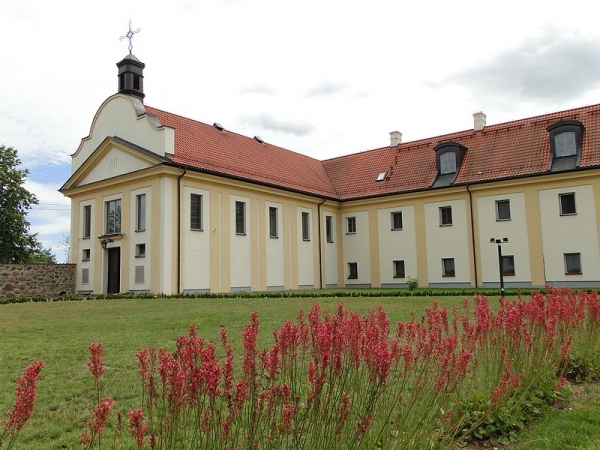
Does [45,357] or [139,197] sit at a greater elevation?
[139,197]

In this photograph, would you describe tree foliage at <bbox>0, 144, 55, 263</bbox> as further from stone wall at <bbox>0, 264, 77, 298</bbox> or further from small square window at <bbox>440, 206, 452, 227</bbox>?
small square window at <bbox>440, 206, 452, 227</bbox>

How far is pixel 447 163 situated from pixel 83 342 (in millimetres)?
24935

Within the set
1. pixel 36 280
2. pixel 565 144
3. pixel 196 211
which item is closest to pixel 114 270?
pixel 36 280

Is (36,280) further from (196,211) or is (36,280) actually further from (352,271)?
(352,271)

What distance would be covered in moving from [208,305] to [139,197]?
10982 mm

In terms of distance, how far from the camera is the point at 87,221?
2775cm

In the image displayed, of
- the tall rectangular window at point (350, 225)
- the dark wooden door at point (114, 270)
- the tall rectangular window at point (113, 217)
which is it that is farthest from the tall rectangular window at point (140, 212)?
the tall rectangular window at point (350, 225)

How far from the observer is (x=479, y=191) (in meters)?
27.2

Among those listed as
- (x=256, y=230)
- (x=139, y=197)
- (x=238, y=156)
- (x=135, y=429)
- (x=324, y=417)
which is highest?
(x=238, y=156)

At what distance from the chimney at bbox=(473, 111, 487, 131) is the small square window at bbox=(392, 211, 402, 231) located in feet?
24.1

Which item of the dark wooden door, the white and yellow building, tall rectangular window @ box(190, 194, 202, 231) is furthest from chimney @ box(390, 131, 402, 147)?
the dark wooden door

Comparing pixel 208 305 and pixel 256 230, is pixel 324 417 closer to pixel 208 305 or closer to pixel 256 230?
pixel 208 305

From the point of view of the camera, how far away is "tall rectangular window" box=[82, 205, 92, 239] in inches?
1074

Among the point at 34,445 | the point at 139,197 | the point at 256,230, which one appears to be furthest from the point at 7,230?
the point at 34,445
